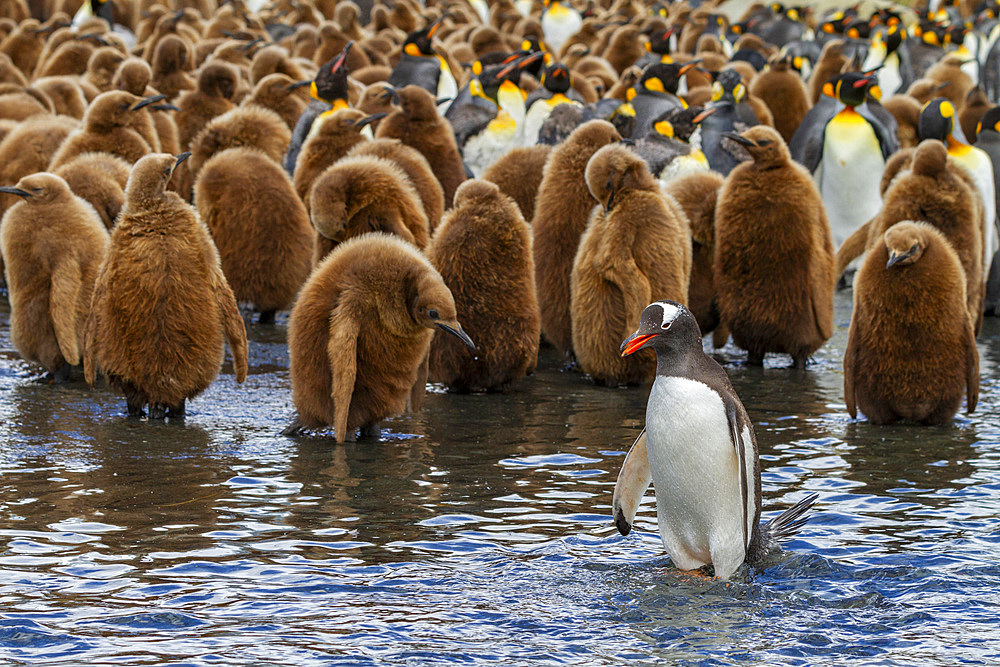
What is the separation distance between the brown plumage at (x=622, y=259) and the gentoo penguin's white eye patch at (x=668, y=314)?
226cm

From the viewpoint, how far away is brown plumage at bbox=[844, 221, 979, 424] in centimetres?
593

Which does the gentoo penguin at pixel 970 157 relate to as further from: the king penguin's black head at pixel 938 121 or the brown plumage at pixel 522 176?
the brown plumage at pixel 522 176

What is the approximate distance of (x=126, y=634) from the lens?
355cm

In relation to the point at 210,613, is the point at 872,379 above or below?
above

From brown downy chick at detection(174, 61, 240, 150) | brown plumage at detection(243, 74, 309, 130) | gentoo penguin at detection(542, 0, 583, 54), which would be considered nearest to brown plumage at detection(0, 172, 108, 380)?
brown downy chick at detection(174, 61, 240, 150)

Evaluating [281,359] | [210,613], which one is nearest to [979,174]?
[281,359]

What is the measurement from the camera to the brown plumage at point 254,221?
24.6ft

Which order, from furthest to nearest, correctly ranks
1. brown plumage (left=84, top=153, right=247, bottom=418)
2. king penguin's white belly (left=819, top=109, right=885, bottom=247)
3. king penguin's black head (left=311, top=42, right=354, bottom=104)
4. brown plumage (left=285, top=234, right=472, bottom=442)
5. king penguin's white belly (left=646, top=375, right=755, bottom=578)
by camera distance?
king penguin's white belly (left=819, top=109, right=885, bottom=247) < king penguin's black head (left=311, top=42, right=354, bottom=104) < brown plumage (left=84, top=153, right=247, bottom=418) < brown plumage (left=285, top=234, right=472, bottom=442) < king penguin's white belly (left=646, top=375, right=755, bottom=578)

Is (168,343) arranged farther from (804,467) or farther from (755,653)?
(755,653)

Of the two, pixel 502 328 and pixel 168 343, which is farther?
pixel 502 328

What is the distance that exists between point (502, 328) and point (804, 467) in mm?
1716

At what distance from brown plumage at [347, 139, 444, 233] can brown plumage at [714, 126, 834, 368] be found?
1.55 meters

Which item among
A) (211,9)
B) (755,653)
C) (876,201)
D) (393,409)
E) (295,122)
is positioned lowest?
(755,653)

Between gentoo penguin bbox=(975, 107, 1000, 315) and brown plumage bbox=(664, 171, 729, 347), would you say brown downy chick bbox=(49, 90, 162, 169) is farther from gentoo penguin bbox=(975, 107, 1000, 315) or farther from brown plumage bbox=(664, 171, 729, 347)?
gentoo penguin bbox=(975, 107, 1000, 315)
